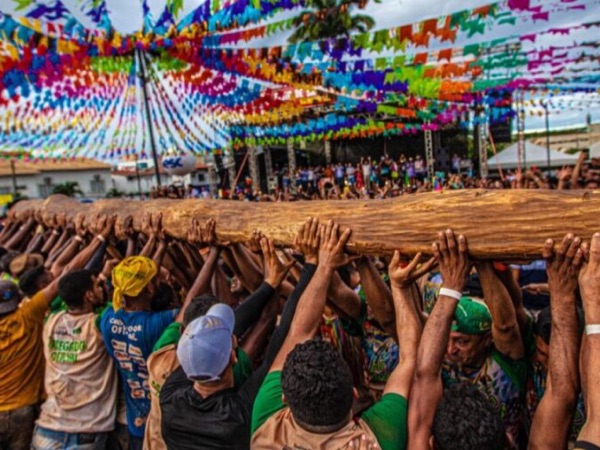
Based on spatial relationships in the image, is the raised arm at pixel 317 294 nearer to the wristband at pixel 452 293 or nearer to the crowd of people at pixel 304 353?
the crowd of people at pixel 304 353

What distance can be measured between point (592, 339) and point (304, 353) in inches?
37.0

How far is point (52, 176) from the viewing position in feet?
136

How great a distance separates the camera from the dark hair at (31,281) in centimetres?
357

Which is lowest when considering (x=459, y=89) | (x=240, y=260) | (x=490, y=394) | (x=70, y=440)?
(x=70, y=440)

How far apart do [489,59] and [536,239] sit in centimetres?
986

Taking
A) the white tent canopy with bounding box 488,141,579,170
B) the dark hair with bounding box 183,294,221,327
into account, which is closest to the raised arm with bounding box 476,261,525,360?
the dark hair with bounding box 183,294,221,327

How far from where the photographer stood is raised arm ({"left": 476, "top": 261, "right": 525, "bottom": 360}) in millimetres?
1834

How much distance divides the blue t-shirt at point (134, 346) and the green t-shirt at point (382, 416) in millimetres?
1181

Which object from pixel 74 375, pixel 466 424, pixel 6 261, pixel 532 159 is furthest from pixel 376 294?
pixel 532 159

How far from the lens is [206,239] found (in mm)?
3156

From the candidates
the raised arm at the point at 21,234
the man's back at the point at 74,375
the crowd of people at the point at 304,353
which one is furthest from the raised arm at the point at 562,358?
the raised arm at the point at 21,234

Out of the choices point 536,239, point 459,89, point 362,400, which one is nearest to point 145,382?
point 362,400

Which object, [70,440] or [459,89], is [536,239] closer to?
[70,440]

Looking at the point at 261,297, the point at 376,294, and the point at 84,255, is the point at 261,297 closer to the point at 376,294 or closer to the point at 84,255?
the point at 376,294
